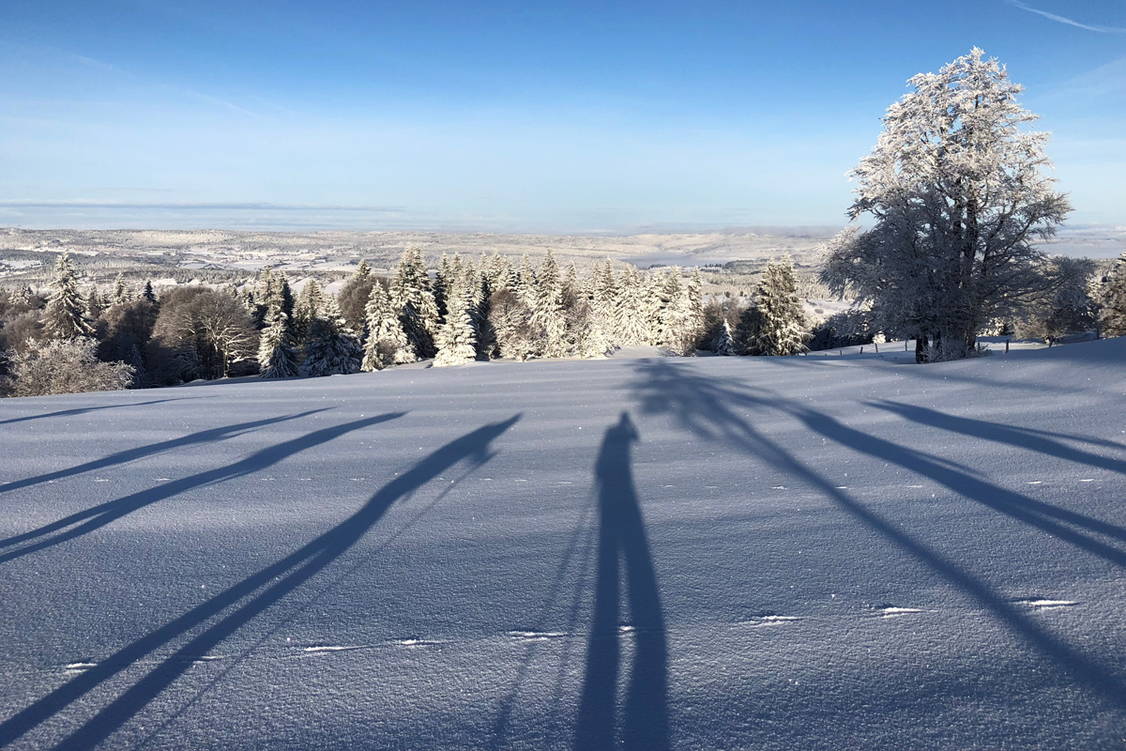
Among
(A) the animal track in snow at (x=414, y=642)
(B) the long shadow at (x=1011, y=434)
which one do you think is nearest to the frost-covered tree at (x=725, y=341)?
(B) the long shadow at (x=1011, y=434)

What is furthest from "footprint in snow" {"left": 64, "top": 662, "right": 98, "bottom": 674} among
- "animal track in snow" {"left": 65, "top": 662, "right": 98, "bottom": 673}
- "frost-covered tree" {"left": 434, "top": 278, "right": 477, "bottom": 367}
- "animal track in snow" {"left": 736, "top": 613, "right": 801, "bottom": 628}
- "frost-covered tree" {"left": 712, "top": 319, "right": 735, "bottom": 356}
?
"frost-covered tree" {"left": 712, "top": 319, "right": 735, "bottom": 356}

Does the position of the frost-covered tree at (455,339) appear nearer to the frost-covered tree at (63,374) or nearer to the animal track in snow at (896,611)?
the frost-covered tree at (63,374)

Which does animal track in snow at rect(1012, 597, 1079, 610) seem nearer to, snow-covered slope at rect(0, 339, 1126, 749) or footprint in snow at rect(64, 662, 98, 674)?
snow-covered slope at rect(0, 339, 1126, 749)

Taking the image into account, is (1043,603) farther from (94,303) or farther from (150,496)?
(94,303)

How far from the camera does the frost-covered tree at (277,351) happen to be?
38.9 metres

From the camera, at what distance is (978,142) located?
1479cm

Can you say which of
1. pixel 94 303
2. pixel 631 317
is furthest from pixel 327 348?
pixel 631 317

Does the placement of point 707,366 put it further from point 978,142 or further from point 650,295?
point 650,295

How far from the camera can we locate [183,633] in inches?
111

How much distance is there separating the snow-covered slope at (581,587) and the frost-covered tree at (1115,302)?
36.7m

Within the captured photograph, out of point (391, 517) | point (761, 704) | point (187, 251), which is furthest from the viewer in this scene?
point (187, 251)

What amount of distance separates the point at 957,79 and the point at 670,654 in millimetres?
17716

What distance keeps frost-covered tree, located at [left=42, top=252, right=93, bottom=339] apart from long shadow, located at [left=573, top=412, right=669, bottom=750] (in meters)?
41.6

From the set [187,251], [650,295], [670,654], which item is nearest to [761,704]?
[670,654]
